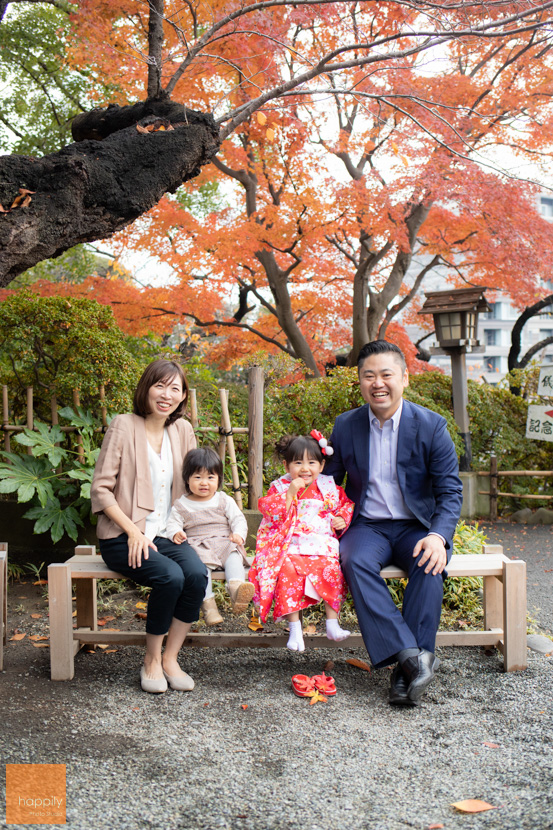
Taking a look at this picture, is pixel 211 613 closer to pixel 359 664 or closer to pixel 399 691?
pixel 359 664

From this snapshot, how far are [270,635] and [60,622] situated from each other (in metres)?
0.98

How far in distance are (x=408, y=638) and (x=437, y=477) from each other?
0.76m

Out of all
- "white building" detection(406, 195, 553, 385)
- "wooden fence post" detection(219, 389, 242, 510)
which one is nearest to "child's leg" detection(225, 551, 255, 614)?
"wooden fence post" detection(219, 389, 242, 510)

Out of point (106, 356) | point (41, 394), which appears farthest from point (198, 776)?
point (41, 394)

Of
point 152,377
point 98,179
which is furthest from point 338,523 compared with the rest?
point 98,179

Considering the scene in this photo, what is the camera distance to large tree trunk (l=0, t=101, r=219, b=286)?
2.97m

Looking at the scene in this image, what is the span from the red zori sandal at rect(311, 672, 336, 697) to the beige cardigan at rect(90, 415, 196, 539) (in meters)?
1.04

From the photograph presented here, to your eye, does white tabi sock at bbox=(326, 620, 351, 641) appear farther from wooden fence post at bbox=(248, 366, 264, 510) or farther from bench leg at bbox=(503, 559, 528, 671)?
wooden fence post at bbox=(248, 366, 264, 510)

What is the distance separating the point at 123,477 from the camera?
9.73ft

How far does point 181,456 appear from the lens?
10.4 ft

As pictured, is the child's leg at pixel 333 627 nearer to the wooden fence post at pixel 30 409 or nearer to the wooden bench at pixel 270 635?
the wooden bench at pixel 270 635

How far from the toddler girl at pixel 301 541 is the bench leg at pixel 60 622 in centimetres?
86

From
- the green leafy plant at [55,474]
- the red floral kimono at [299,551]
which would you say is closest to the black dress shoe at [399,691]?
the red floral kimono at [299,551]

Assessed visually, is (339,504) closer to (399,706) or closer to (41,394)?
(399,706)
